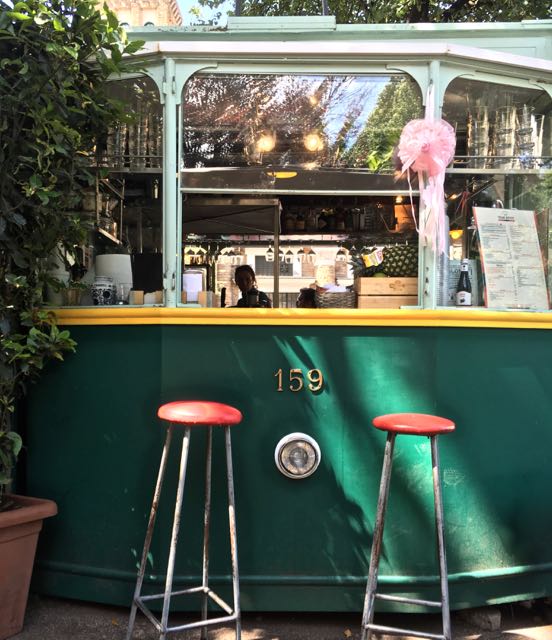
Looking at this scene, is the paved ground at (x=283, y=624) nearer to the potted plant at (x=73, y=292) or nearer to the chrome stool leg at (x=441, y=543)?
the chrome stool leg at (x=441, y=543)

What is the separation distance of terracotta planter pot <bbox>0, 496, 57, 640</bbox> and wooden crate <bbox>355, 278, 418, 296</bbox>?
2.06 meters

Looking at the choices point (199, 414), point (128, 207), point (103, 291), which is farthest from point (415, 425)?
point (128, 207)

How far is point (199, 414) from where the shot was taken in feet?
9.16

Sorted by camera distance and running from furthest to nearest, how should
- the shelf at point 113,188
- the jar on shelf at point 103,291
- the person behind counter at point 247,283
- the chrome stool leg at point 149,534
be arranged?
the person behind counter at point 247,283 → the shelf at point 113,188 → the jar on shelf at point 103,291 → the chrome stool leg at point 149,534

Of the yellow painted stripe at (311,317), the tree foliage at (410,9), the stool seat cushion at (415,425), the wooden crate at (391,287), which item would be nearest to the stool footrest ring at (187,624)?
the stool seat cushion at (415,425)

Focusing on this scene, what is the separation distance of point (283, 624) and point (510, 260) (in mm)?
2354

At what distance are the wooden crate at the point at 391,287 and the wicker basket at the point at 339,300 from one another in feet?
0.22

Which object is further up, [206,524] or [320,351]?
[320,351]

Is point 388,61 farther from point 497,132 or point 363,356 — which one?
point 363,356

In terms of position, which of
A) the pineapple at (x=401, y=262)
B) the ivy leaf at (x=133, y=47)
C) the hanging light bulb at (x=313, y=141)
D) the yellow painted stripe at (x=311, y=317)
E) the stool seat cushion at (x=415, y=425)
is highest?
the ivy leaf at (x=133, y=47)

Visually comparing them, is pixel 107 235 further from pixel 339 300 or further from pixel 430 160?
pixel 430 160

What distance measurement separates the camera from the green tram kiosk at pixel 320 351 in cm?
332

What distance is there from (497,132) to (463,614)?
2.71 meters

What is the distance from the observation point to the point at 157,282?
346 cm
